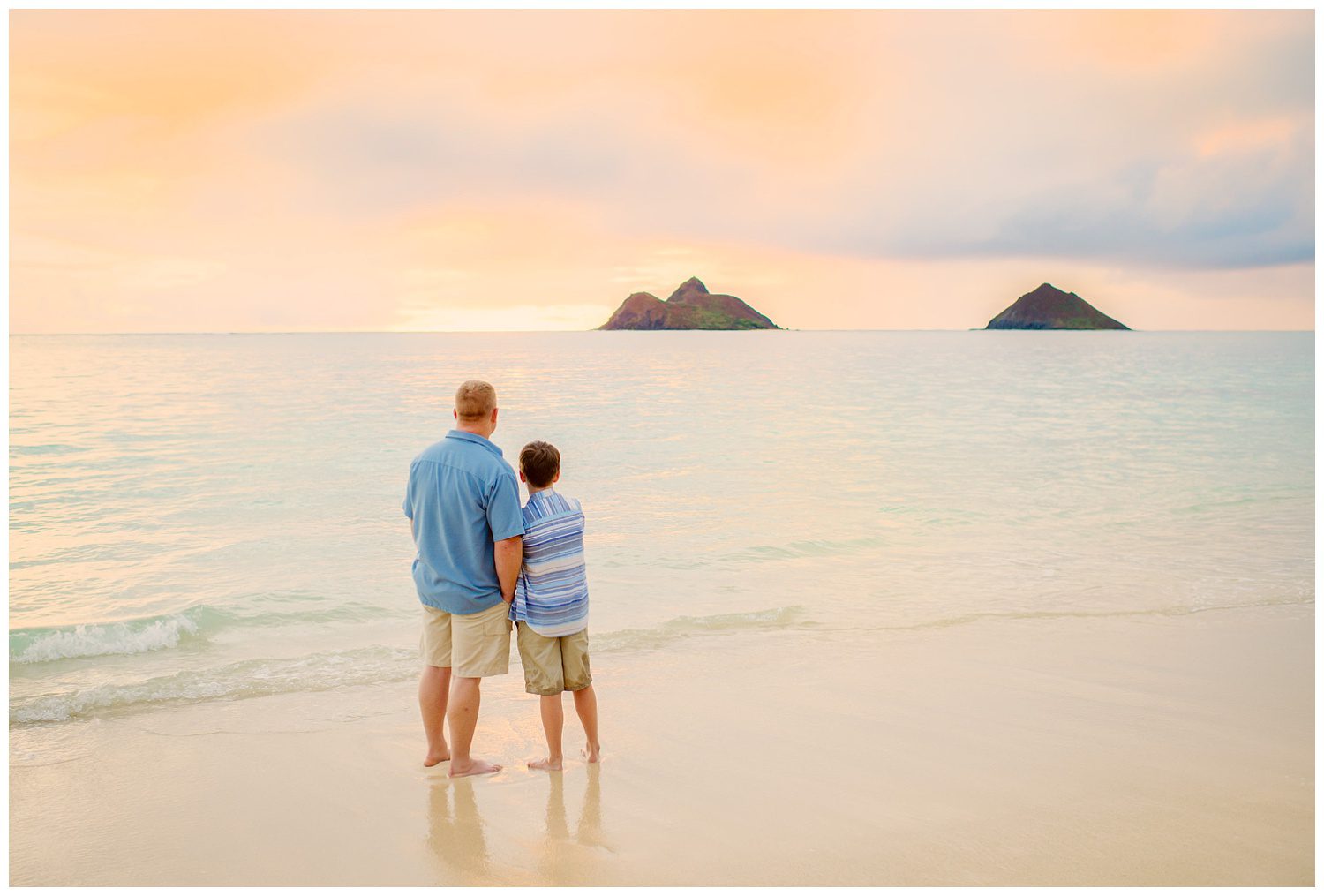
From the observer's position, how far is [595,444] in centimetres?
1956

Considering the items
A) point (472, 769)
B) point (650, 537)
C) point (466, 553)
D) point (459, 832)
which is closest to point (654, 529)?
point (650, 537)

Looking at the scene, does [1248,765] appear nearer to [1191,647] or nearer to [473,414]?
[1191,647]

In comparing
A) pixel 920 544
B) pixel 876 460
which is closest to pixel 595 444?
pixel 876 460

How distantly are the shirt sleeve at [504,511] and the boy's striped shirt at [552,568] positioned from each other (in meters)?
0.09

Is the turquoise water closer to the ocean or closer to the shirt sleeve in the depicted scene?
the ocean

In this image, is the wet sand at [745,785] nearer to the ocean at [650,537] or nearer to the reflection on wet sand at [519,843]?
the reflection on wet sand at [519,843]

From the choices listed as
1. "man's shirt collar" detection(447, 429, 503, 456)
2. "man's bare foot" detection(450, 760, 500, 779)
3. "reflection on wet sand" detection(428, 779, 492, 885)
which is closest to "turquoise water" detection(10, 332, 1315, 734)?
"man's bare foot" detection(450, 760, 500, 779)

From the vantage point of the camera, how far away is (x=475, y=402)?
399cm

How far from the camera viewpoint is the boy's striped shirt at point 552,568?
4066mm

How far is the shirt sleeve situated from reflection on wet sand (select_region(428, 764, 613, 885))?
49.7 inches

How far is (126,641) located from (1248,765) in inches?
296

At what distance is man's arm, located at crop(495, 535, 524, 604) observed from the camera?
398 cm

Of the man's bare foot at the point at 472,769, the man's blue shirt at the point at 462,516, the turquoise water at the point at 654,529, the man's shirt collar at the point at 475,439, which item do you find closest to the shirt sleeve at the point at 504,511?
the man's blue shirt at the point at 462,516

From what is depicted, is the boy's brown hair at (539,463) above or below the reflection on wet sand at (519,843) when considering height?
above
